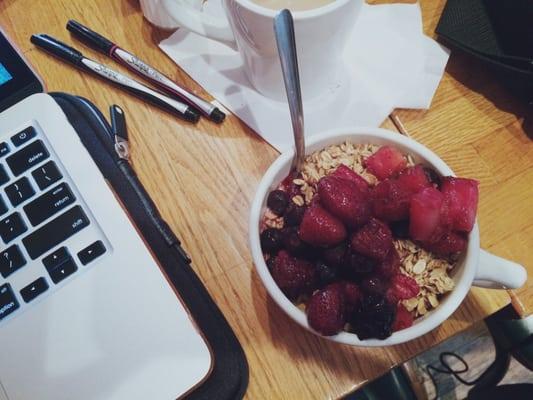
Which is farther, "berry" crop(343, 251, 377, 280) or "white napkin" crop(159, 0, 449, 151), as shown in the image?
"white napkin" crop(159, 0, 449, 151)

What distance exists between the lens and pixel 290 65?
0.40m

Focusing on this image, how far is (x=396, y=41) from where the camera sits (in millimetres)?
550

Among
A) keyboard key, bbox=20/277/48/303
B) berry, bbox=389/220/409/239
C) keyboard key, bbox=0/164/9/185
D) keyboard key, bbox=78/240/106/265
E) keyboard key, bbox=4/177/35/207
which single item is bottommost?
berry, bbox=389/220/409/239

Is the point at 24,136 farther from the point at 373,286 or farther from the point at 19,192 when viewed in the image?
the point at 373,286

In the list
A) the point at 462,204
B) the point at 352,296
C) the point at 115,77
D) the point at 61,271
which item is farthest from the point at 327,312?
the point at 115,77

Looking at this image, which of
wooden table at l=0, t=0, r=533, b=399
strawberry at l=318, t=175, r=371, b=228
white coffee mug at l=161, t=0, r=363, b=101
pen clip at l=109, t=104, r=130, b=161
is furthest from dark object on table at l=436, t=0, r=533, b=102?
pen clip at l=109, t=104, r=130, b=161

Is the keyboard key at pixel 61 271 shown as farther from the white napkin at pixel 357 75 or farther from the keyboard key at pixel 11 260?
the white napkin at pixel 357 75

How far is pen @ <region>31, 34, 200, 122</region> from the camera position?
1.73 feet

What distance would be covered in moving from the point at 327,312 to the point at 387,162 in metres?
0.14

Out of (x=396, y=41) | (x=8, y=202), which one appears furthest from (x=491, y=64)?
(x=8, y=202)

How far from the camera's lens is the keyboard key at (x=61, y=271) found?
442 millimetres

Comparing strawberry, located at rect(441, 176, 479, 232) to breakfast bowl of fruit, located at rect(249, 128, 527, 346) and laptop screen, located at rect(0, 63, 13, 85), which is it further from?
laptop screen, located at rect(0, 63, 13, 85)

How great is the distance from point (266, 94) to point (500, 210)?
0.26 meters

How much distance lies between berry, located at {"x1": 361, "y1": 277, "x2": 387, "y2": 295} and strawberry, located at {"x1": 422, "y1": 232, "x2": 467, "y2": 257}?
0.05 metres
